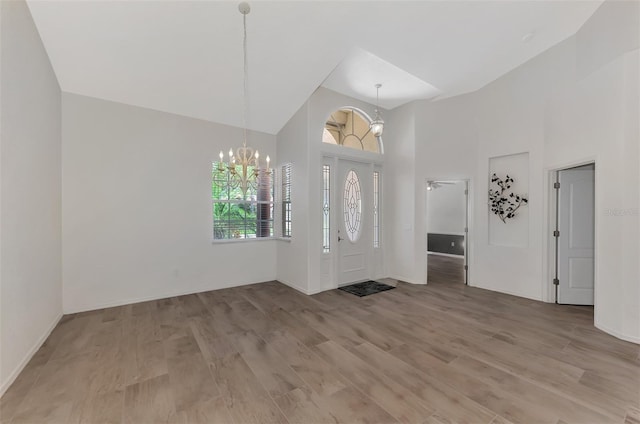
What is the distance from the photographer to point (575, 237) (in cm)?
405

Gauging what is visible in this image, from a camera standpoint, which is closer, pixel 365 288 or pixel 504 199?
pixel 504 199

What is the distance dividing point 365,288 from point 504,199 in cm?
288

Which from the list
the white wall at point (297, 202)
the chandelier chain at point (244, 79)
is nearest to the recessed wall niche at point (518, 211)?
the white wall at point (297, 202)

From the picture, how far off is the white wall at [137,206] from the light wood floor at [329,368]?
49 centimetres

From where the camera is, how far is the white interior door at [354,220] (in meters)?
5.03

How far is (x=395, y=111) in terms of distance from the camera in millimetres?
5508

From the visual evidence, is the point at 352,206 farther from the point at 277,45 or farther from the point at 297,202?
the point at 277,45

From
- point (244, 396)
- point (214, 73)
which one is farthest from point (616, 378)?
point (214, 73)

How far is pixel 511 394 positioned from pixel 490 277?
10.3ft

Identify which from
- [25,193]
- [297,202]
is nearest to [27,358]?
[25,193]

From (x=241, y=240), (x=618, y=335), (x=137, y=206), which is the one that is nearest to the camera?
(x=618, y=335)

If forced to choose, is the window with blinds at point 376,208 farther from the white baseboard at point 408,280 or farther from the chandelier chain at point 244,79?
the chandelier chain at point 244,79

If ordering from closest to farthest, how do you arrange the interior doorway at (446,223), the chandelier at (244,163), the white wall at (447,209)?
the chandelier at (244,163) < the interior doorway at (446,223) < the white wall at (447,209)

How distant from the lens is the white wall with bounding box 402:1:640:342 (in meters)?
2.95
